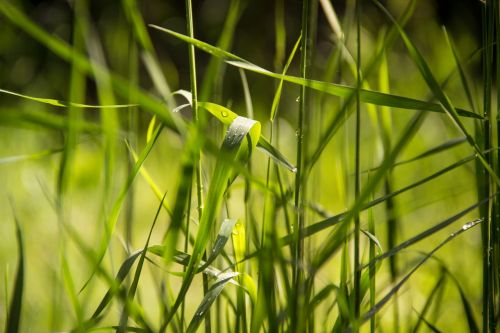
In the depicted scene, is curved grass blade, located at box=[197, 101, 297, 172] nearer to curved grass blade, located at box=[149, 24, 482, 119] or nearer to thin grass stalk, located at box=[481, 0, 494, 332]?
curved grass blade, located at box=[149, 24, 482, 119]

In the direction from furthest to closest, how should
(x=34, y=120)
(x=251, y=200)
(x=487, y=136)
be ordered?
(x=251, y=200) → (x=487, y=136) → (x=34, y=120)

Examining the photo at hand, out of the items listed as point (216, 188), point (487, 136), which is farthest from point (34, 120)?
point (487, 136)

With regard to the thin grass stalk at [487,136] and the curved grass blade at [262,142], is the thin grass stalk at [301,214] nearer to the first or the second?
the curved grass blade at [262,142]

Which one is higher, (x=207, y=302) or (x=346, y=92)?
(x=346, y=92)

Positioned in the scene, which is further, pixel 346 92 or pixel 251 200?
pixel 251 200

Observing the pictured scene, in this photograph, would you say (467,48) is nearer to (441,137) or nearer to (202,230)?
(441,137)

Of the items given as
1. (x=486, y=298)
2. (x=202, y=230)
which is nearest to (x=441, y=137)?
(x=486, y=298)

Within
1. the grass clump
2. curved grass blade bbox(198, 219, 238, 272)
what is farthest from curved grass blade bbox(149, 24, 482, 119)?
curved grass blade bbox(198, 219, 238, 272)

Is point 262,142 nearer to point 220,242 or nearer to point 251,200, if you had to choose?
point 220,242

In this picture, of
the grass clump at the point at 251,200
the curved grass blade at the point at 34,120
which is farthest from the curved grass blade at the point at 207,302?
the curved grass blade at the point at 34,120
